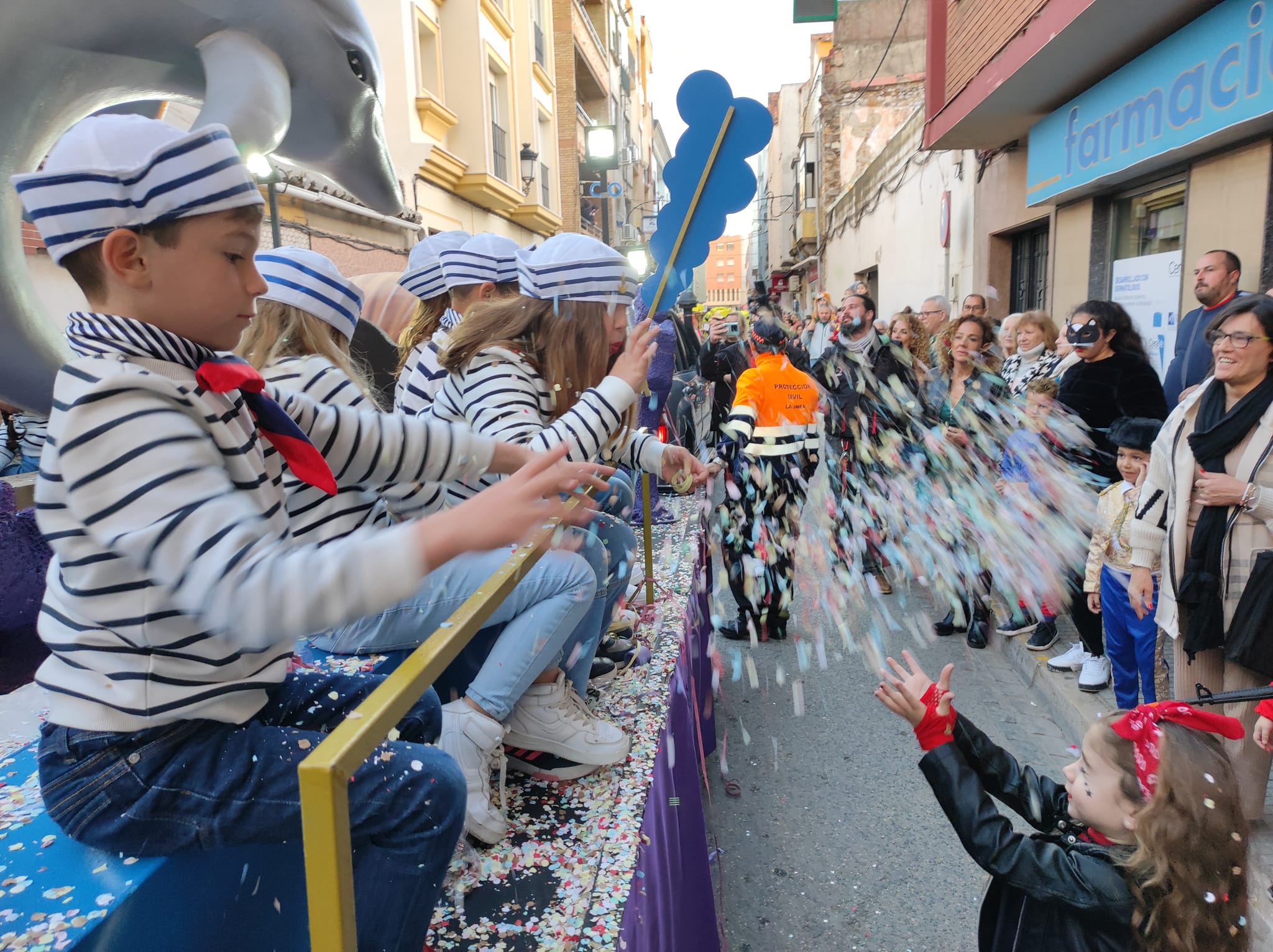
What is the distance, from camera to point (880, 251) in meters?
17.9

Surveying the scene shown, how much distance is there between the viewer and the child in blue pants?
355 centimetres

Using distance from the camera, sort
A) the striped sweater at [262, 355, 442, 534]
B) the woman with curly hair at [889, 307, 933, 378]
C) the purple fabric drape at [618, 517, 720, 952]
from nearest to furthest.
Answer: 1. the purple fabric drape at [618, 517, 720, 952]
2. the striped sweater at [262, 355, 442, 534]
3. the woman with curly hair at [889, 307, 933, 378]

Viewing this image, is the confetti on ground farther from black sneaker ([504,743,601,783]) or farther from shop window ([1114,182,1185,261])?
shop window ([1114,182,1185,261])

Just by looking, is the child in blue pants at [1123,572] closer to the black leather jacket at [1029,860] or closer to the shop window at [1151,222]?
the black leather jacket at [1029,860]

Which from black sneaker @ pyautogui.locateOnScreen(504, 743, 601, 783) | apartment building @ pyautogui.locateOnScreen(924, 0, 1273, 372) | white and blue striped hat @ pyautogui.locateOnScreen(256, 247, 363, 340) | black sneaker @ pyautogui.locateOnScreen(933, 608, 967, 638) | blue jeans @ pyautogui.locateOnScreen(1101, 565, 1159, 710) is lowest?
black sneaker @ pyautogui.locateOnScreen(933, 608, 967, 638)

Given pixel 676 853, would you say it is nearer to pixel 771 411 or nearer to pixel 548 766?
pixel 548 766

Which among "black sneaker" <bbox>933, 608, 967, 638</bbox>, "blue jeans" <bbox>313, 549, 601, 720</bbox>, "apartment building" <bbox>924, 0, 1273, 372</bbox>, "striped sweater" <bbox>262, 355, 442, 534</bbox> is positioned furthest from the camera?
"apartment building" <bbox>924, 0, 1273, 372</bbox>

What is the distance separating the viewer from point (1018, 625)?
204 inches

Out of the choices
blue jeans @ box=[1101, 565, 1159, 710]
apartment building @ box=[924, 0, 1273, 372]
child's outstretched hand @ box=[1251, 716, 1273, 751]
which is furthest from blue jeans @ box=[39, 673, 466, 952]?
apartment building @ box=[924, 0, 1273, 372]

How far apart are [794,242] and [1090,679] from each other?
32.3 metres

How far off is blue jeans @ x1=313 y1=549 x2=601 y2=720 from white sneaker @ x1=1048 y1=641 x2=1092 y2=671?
3500 millimetres

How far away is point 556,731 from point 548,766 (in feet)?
0.34

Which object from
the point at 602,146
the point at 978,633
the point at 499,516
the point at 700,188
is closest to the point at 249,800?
the point at 499,516

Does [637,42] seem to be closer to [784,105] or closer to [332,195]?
[784,105]
